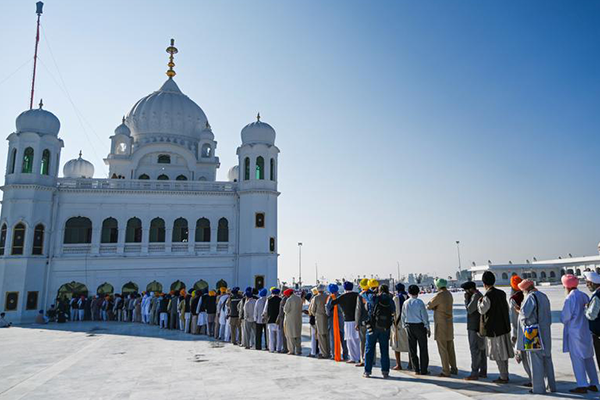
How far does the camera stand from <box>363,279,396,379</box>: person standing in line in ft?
25.8

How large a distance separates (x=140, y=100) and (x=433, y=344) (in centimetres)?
3422

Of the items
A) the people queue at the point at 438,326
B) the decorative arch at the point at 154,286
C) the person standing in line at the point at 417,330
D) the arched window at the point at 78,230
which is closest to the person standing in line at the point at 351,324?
the people queue at the point at 438,326

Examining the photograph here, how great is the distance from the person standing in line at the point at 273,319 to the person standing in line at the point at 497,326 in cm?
602

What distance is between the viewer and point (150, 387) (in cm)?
769

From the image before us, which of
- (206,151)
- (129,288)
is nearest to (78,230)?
(129,288)

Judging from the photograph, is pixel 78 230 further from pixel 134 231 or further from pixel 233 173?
pixel 233 173

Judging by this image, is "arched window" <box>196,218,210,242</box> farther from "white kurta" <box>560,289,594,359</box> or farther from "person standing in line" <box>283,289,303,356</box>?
"white kurta" <box>560,289,594,359</box>

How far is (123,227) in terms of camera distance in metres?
27.6

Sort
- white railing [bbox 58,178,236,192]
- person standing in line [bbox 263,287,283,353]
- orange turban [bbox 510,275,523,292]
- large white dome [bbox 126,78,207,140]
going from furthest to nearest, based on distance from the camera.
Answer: large white dome [bbox 126,78,207,140] → white railing [bbox 58,178,236,192] → person standing in line [bbox 263,287,283,353] → orange turban [bbox 510,275,523,292]

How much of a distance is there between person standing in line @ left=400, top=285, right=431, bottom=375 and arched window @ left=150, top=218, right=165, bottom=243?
76.7ft

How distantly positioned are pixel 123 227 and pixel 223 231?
6.68 meters

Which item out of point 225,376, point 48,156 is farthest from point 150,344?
point 48,156

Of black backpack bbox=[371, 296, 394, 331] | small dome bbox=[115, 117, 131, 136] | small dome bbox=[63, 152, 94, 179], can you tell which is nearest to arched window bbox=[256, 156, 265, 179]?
small dome bbox=[115, 117, 131, 136]

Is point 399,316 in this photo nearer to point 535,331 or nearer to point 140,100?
point 535,331
